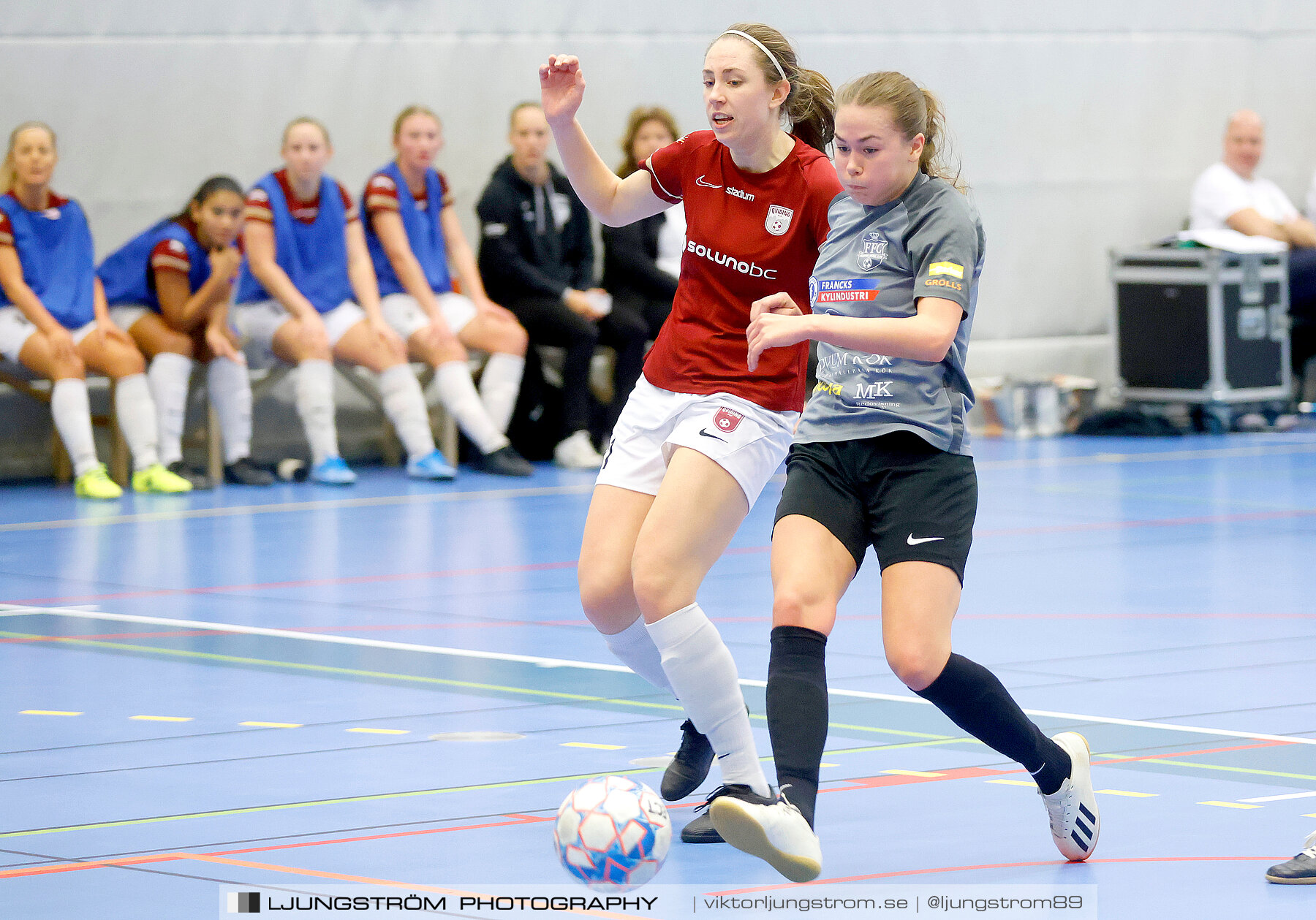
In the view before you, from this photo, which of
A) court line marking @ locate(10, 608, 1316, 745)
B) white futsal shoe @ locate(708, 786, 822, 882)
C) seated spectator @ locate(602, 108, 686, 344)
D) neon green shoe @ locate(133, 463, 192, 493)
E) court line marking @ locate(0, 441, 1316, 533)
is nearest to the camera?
white futsal shoe @ locate(708, 786, 822, 882)

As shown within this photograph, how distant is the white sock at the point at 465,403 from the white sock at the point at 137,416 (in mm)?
1734

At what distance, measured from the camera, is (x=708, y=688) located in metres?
4.52

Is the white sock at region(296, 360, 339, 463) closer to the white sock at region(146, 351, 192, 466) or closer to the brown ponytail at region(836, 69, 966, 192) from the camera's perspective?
the white sock at region(146, 351, 192, 466)

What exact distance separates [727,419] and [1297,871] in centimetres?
153

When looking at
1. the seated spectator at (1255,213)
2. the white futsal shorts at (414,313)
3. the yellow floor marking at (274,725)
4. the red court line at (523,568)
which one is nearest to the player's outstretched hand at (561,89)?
the yellow floor marking at (274,725)

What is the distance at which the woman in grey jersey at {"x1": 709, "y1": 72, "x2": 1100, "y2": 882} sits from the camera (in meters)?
4.19

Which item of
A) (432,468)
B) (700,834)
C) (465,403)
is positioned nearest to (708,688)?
(700,834)

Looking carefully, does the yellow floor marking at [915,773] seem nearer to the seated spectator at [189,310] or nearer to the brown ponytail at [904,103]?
the brown ponytail at [904,103]

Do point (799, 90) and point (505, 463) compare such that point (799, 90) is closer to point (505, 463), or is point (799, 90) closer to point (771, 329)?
point (771, 329)

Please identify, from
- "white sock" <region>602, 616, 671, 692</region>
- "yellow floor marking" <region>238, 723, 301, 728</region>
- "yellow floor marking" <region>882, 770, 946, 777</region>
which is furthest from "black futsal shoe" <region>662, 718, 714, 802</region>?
"yellow floor marking" <region>238, 723, 301, 728</region>

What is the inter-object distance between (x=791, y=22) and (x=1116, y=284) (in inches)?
122

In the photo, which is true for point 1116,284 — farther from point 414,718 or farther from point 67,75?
point 414,718

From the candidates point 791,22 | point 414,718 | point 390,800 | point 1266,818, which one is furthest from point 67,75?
point 1266,818

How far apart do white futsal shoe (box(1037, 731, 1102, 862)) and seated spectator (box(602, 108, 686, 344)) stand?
344 inches
